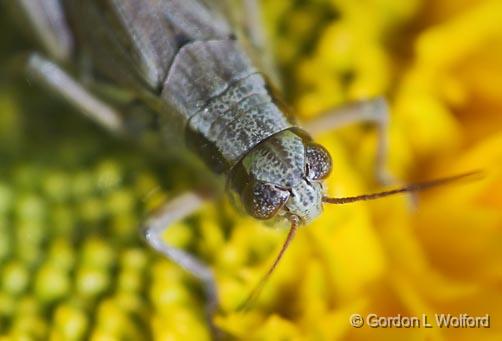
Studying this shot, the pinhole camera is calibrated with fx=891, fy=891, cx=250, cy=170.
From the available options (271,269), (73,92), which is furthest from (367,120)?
(73,92)

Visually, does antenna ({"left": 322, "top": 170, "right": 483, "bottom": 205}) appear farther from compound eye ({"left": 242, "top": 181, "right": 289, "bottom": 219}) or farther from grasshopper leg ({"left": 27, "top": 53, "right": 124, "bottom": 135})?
grasshopper leg ({"left": 27, "top": 53, "right": 124, "bottom": 135})

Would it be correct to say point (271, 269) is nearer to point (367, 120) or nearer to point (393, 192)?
point (393, 192)

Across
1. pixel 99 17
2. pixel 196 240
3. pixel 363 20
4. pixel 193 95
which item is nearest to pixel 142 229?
pixel 196 240

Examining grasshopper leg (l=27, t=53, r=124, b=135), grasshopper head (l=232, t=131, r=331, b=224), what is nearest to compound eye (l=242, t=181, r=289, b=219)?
grasshopper head (l=232, t=131, r=331, b=224)

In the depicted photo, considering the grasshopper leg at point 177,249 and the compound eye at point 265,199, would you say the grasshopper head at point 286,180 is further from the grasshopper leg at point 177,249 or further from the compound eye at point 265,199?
the grasshopper leg at point 177,249

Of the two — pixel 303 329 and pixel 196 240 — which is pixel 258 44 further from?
pixel 303 329
